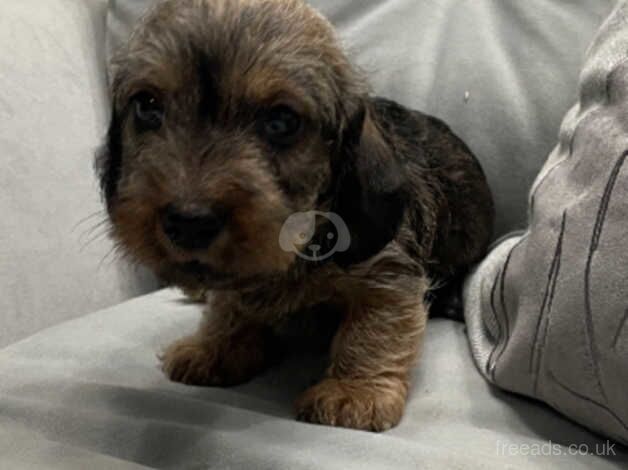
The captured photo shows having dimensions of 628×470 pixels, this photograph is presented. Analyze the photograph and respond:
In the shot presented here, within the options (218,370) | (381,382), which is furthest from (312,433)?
(218,370)

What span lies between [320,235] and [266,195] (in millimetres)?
265

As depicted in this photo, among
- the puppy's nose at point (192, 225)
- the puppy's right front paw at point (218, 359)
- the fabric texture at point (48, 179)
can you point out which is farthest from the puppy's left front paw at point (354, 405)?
the fabric texture at point (48, 179)

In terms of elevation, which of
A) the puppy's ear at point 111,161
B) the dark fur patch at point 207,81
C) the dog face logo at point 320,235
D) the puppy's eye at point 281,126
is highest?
the dark fur patch at point 207,81

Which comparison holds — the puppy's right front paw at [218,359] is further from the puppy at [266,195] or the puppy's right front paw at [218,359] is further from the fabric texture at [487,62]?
the fabric texture at [487,62]

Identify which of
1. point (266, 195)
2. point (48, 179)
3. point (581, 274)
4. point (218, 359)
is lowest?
point (218, 359)

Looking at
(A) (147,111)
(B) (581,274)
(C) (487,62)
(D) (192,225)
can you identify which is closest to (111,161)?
(A) (147,111)

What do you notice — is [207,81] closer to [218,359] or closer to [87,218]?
[218,359]

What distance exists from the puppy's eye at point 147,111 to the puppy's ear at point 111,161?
122 millimetres

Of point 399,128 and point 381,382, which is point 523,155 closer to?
point 399,128

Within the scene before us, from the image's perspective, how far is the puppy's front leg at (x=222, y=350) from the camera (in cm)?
158

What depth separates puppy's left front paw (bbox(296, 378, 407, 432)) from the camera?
1.36 metres

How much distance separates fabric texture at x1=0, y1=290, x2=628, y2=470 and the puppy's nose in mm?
334

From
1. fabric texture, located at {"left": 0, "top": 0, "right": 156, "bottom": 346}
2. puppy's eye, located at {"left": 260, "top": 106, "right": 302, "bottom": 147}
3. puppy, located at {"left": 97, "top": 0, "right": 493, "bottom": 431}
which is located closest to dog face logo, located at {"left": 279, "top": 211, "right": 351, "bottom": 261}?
puppy, located at {"left": 97, "top": 0, "right": 493, "bottom": 431}

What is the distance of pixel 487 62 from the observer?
217cm
